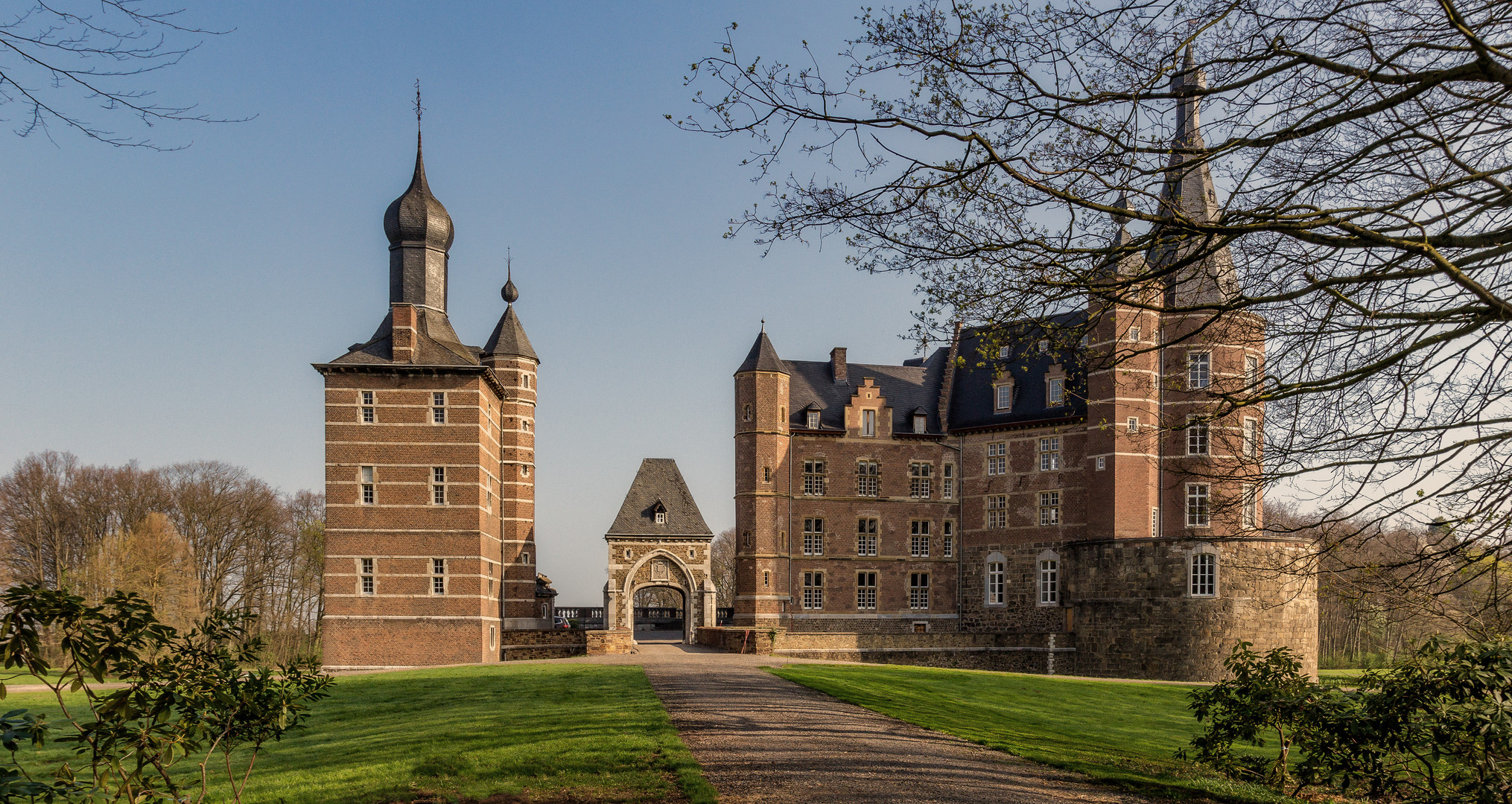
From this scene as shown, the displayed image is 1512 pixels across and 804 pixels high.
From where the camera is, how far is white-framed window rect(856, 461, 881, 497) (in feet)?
154

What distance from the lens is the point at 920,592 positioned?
153ft

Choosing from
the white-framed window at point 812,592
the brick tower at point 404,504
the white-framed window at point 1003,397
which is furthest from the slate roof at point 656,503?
the white-framed window at point 1003,397

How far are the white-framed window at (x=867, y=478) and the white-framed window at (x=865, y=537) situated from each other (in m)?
1.14

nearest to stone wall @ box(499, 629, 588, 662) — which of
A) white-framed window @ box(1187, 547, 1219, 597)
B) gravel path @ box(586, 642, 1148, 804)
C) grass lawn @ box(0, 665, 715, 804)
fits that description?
grass lawn @ box(0, 665, 715, 804)

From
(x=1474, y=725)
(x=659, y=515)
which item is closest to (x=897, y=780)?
(x=1474, y=725)

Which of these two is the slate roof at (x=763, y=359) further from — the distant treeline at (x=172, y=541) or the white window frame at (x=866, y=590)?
the distant treeline at (x=172, y=541)

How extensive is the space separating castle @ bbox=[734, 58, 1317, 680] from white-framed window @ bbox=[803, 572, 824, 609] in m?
0.07

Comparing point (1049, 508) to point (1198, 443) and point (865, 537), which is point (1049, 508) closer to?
point (1198, 443)

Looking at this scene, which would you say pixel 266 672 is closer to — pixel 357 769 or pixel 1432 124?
pixel 357 769

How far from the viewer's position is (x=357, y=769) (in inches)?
440

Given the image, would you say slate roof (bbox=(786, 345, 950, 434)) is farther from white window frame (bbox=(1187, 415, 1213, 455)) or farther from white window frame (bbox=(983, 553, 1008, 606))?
white window frame (bbox=(1187, 415, 1213, 455))

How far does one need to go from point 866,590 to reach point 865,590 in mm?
31

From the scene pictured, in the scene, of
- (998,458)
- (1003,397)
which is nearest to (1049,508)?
(998,458)

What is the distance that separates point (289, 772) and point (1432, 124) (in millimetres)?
Result: 12212
